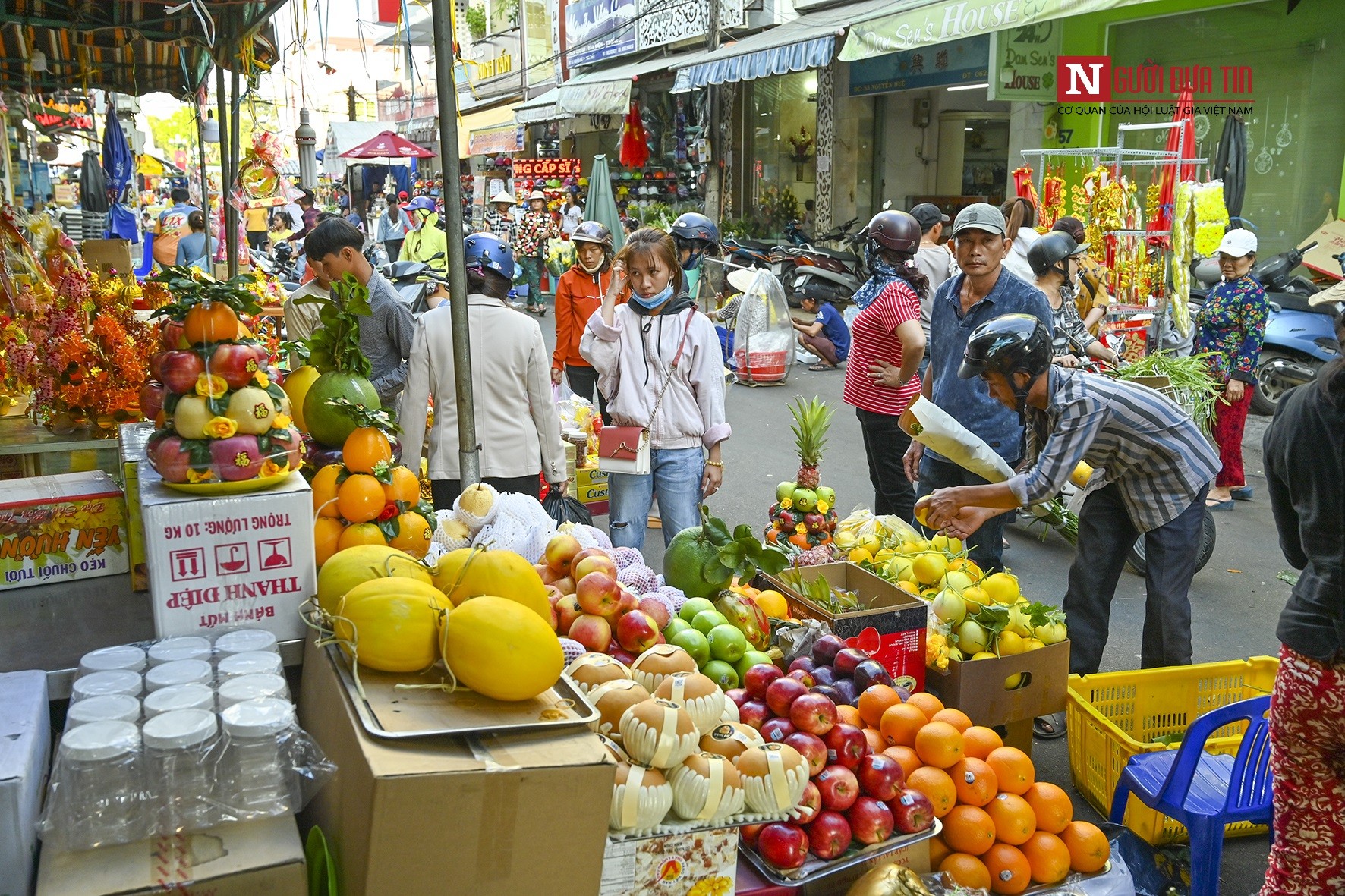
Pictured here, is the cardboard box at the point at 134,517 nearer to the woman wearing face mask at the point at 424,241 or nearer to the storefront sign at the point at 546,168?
the woman wearing face mask at the point at 424,241

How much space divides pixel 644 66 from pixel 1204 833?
739 inches

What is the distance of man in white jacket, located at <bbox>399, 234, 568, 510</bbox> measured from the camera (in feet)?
14.2

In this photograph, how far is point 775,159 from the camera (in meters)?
19.4

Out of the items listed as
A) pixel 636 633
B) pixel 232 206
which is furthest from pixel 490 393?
pixel 232 206

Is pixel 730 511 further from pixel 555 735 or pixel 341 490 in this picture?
pixel 555 735

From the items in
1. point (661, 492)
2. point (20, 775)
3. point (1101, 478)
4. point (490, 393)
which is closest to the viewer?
point (20, 775)

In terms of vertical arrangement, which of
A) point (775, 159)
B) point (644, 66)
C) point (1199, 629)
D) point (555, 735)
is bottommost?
point (1199, 629)

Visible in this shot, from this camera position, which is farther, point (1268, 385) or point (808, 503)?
point (1268, 385)

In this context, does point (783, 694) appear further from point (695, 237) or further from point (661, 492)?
point (695, 237)

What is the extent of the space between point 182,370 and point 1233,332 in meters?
6.72

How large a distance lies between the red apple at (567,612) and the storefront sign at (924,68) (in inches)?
480

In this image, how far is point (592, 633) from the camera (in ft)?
8.82

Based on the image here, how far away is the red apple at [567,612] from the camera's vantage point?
2764 millimetres

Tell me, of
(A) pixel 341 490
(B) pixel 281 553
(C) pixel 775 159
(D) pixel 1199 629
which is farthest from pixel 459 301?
(C) pixel 775 159
